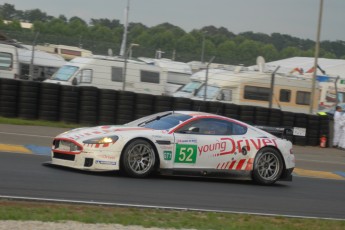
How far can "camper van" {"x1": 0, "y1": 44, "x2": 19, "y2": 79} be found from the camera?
2311cm

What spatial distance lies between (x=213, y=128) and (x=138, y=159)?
5.50ft

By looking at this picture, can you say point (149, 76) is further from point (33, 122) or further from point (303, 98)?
point (33, 122)

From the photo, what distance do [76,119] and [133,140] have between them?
8680mm

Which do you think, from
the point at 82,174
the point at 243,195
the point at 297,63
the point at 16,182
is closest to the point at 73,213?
the point at 16,182

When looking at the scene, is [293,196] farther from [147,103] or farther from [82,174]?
[147,103]

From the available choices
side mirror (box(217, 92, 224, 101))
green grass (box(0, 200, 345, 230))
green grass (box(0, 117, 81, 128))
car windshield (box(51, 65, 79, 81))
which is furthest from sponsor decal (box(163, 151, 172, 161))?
side mirror (box(217, 92, 224, 101))

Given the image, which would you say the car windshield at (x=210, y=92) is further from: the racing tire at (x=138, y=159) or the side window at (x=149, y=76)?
the racing tire at (x=138, y=159)

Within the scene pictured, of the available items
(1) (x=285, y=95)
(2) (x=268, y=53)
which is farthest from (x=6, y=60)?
(2) (x=268, y=53)

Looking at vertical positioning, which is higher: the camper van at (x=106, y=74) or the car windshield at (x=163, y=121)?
the camper van at (x=106, y=74)

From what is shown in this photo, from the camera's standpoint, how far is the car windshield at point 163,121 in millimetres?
11847

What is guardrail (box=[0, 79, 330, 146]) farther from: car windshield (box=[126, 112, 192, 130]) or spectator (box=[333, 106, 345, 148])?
car windshield (box=[126, 112, 192, 130])

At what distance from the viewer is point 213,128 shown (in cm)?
1221

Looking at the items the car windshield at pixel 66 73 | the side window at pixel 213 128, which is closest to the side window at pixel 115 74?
the car windshield at pixel 66 73

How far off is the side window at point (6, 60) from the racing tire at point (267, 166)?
1346 centimetres
